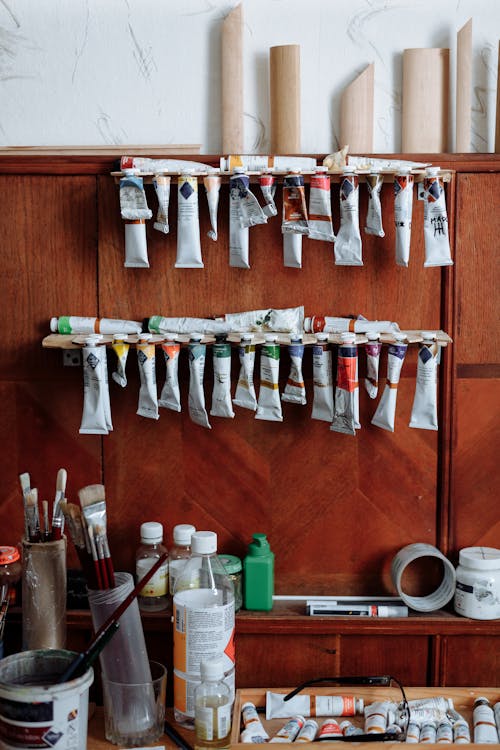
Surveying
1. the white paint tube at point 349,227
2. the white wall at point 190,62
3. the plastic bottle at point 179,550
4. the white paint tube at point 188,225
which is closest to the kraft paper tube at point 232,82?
the white wall at point 190,62

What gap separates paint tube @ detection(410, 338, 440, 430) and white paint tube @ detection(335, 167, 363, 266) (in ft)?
0.69

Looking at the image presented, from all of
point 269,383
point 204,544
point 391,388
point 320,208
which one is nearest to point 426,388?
point 391,388

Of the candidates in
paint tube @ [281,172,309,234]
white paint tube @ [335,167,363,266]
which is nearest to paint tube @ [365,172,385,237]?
white paint tube @ [335,167,363,266]

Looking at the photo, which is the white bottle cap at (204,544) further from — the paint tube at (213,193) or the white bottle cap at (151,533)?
the paint tube at (213,193)

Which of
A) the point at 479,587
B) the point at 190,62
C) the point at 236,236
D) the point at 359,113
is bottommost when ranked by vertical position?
the point at 479,587

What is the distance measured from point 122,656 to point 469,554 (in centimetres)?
72

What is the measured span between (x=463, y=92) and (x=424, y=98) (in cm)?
8

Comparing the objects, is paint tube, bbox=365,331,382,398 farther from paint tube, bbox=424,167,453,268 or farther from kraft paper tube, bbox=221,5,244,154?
kraft paper tube, bbox=221,5,244,154

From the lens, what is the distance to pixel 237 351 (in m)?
1.79

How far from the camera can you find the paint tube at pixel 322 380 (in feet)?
5.63

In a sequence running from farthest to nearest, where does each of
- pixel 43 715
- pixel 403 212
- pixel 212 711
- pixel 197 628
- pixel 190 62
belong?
pixel 190 62
pixel 403 212
pixel 197 628
pixel 212 711
pixel 43 715

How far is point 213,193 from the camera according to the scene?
170 cm

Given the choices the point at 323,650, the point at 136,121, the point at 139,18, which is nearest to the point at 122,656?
the point at 323,650

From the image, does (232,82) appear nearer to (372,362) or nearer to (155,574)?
(372,362)
